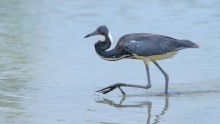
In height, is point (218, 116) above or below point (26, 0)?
below

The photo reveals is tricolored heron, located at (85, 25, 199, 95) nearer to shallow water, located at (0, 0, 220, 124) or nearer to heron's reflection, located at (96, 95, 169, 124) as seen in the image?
heron's reflection, located at (96, 95, 169, 124)

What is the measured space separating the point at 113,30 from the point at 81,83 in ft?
17.8

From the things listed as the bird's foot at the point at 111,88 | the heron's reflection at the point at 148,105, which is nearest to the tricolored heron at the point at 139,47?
the bird's foot at the point at 111,88

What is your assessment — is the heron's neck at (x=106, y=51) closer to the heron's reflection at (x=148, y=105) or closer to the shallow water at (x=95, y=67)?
the shallow water at (x=95, y=67)

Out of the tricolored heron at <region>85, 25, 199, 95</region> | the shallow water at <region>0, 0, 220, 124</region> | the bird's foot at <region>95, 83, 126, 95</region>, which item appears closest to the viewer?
the shallow water at <region>0, 0, 220, 124</region>

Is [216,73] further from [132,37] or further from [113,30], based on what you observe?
[113,30]

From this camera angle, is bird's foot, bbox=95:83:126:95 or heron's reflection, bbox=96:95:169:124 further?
bird's foot, bbox=95:83:126:95

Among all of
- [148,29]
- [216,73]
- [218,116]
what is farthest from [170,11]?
[218,116]

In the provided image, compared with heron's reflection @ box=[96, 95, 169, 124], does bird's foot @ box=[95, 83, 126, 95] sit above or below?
above

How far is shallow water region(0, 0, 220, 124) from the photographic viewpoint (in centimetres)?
1091

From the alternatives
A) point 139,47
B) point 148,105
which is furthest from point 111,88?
point 148,105

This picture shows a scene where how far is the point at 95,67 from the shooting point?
14219mm

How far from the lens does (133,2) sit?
22672 millimetres

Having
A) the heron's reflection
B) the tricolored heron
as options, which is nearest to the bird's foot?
the tricolored heron
